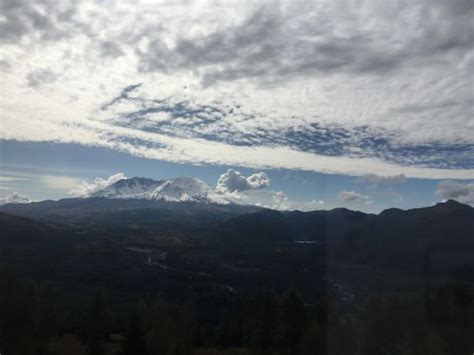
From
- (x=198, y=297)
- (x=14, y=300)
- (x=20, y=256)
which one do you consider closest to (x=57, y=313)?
(x=14, y=300)

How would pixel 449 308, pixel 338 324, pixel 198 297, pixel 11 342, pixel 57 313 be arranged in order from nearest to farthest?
pixel 11 342, pixel 57 313, pixel 338 324, pixel 449 308, pixel 198 297

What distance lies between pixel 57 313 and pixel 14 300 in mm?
7330

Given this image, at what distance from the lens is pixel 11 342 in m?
32.5

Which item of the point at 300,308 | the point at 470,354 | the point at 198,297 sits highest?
the point at 300,308

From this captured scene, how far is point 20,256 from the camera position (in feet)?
626

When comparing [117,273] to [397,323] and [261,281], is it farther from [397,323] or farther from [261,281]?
[397,323]

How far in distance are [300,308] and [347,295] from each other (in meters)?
121

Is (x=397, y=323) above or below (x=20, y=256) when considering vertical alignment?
above

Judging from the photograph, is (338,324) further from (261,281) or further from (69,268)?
(69,268)

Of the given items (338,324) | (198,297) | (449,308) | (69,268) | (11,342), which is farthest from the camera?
(69,268)

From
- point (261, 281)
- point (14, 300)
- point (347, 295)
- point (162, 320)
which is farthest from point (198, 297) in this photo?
point (14, 300)

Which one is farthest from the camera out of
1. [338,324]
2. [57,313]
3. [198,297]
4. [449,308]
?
[198,297]

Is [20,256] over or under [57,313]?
under

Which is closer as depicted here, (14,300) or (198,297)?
(14,300)
